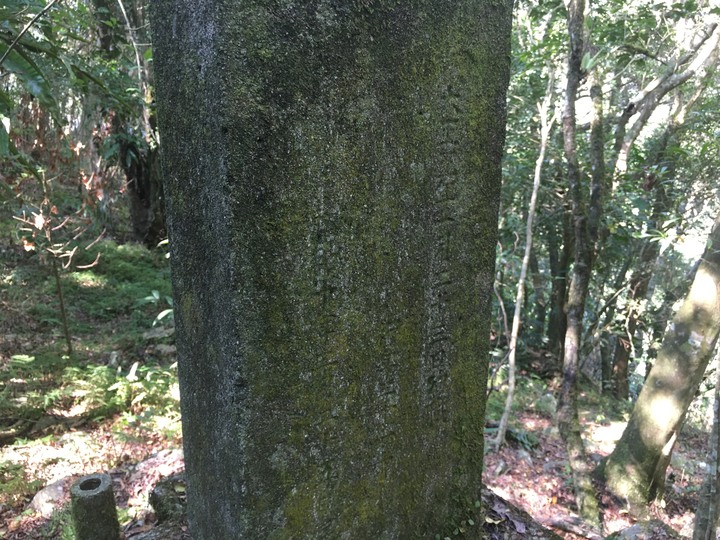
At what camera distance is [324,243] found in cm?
143

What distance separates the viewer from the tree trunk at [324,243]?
1269 millimetres

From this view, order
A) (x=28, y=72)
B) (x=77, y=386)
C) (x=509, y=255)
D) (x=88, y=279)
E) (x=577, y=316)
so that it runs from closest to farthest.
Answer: (x=28, y=72) → (x=577, y=316) → (x=77, y=386) → (x=509, y=255) → (x=88, y=279)

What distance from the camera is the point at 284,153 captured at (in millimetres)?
1303

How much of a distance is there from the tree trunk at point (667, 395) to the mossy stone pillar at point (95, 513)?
415cm

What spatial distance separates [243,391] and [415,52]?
1.17 meters

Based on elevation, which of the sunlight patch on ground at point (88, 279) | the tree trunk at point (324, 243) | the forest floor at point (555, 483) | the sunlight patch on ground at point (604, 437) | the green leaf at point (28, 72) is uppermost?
the green leaf at point (28, 72)

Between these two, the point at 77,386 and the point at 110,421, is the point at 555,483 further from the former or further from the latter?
the point at 77,386

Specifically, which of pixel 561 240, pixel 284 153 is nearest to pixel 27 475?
pixel 284 153

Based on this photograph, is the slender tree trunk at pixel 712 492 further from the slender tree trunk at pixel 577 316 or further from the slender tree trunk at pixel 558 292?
the slender tree trunk at pixel 558 292

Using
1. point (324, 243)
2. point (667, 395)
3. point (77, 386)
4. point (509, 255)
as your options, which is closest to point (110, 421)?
point (77, 386)

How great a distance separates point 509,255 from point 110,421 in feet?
15.1

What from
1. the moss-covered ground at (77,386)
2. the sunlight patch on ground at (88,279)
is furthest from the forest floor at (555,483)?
the sunlight patch on ground at (88,279)

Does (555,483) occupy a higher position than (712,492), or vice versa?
(712,492)

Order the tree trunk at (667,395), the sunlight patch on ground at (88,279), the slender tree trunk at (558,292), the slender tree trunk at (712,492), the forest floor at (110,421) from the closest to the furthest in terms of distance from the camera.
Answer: the slender tree trunk at (712,492), the forest floor at (110,421), the tree trunk at (667,395), the sunlight patch on ground at (88,279), the slender tree trunk at (558,292)
